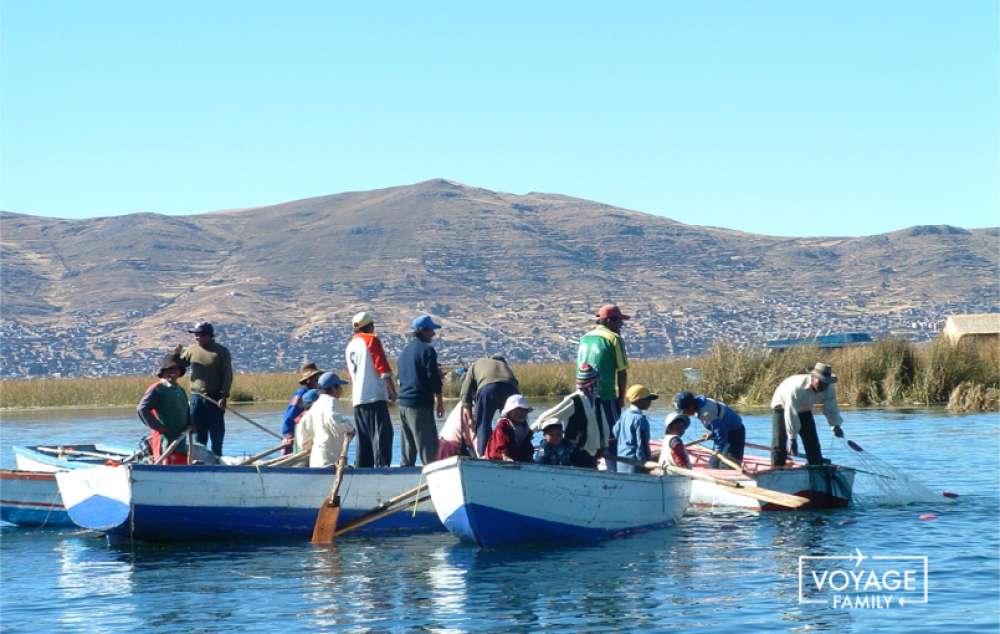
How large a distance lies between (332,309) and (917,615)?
474 ft

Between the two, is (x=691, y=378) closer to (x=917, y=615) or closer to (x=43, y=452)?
(x=43, y=452)

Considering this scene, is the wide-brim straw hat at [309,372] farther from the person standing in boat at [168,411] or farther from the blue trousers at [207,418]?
the person standing in boat at [168,411]

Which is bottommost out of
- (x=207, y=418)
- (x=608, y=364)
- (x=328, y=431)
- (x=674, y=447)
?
(x=674, y=447)

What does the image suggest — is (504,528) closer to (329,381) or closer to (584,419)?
(584,419)

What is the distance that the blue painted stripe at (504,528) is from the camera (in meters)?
15.3

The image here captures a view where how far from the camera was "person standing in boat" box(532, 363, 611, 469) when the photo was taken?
16.1m

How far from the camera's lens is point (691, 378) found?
40.2 meters

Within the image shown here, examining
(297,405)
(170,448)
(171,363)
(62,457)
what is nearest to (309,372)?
(297,405)

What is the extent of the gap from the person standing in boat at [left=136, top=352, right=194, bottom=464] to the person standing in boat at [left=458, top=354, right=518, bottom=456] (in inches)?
130

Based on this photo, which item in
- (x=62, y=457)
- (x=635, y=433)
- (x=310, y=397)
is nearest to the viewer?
(x=635, y=433)

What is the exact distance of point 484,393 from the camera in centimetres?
1639

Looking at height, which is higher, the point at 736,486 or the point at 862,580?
the point at 736,486

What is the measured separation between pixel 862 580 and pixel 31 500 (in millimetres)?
10453

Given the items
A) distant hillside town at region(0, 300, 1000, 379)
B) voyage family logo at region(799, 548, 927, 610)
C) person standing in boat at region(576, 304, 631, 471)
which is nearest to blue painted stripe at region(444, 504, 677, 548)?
person standing in boat at region(576, 304, 631, 471)
